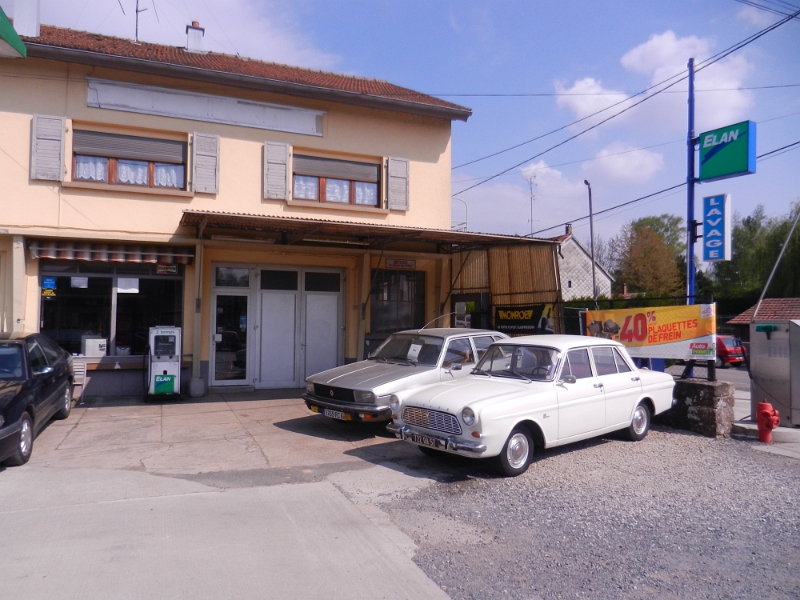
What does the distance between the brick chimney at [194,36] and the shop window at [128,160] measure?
360cm

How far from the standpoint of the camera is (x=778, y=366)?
967 cm

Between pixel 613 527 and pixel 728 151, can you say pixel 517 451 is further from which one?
pixel 728 151

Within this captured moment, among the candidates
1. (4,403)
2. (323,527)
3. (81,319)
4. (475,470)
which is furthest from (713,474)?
(81,319)

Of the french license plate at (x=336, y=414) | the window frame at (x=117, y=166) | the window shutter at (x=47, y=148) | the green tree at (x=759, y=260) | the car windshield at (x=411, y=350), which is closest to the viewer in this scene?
the french license plate at (x=336, y=414)

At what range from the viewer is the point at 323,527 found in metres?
5.26

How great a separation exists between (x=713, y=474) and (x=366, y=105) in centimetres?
1015

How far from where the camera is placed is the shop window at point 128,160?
38.6ft

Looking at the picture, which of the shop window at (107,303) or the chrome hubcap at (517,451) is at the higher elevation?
the shop window at (107,303)

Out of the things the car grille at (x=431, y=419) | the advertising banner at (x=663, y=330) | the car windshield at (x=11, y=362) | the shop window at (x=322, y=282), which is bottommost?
the car grille at (x=431, y=419)

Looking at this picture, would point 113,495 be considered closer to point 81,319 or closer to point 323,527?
point 323,527

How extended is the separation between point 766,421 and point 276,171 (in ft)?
32.8

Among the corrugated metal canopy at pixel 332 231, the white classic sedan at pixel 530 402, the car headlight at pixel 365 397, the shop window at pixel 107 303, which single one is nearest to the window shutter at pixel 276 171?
the corrugated metal canopy at pixel 332 231

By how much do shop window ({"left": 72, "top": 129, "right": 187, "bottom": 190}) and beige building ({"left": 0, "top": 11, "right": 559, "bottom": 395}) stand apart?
0.03 meters

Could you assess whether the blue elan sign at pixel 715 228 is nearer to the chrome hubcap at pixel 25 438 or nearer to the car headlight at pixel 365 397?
the car headlight at pixel 365 397
